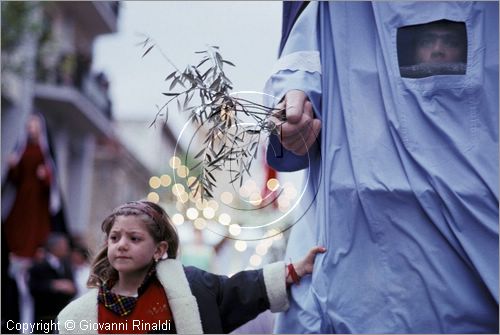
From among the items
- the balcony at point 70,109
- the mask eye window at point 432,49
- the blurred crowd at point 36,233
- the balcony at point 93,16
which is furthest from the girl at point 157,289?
the balcony at point 93,16

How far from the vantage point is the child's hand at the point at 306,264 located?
13.4 feet

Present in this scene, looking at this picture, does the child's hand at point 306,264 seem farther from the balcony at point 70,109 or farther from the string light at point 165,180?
the balcony at point 70,109

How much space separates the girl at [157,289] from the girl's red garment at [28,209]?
6675 millimetres

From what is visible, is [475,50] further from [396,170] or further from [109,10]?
[109,10]

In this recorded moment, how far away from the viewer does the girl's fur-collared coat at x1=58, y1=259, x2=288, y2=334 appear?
4.15 m

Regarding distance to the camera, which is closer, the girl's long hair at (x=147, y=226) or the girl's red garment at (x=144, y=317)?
the girl's red garment at (x=144, y=317)

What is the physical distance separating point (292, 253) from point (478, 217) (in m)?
0.76

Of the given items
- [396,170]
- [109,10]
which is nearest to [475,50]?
[396,170]

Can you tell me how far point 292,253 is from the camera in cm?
430

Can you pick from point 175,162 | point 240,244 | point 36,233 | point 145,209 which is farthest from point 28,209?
point 175,162

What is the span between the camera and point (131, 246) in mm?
4266

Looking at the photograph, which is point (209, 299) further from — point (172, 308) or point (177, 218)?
point (177, 218)

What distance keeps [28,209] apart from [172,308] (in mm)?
7749

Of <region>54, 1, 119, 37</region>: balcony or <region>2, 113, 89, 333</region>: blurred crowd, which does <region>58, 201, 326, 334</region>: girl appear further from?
<region>54, 1, 119, 37</region>: balcony
